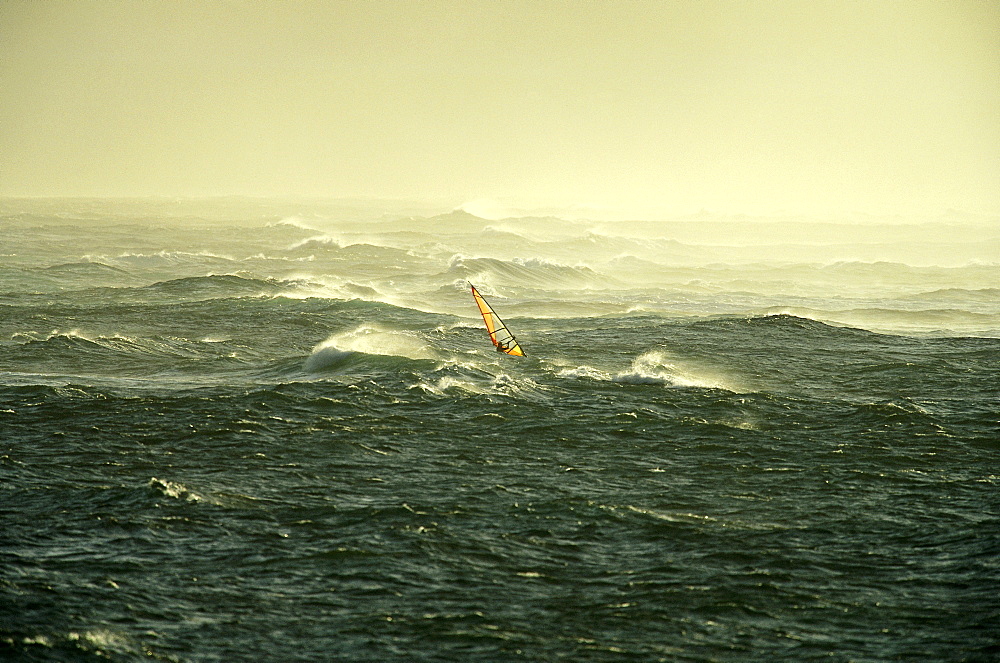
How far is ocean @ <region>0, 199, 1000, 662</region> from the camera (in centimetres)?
1519

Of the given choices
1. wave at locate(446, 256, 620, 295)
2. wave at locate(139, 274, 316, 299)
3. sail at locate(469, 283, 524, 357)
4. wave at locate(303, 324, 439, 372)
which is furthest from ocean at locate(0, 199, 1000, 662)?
wave at locate(446, 256, 620, 295)

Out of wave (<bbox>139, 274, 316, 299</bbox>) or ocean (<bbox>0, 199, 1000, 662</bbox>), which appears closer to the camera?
ocean (<bbox>0, 199, 1000, 662</bbox>)

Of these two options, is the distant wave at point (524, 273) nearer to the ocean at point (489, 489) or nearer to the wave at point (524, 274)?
the wave at point (524, 274)

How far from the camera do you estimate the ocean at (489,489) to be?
15188 mm

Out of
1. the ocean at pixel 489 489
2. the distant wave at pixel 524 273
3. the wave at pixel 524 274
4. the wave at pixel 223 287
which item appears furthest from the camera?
the distant wave at pixel 524 273

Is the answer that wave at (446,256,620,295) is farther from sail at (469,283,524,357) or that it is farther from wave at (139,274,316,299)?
sail at (469,283,524,357)

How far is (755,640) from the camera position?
1488 centimetres

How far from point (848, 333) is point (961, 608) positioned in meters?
31.0

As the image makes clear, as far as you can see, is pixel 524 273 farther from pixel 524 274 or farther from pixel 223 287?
pixel 223 287

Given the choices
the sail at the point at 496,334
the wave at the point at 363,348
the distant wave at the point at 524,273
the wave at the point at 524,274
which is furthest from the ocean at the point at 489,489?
the distant wave at the point at 524,273

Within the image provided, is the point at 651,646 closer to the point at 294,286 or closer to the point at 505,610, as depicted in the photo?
the point at 505,610

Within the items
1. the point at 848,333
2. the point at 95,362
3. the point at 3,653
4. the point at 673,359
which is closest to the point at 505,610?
the point at 3,653

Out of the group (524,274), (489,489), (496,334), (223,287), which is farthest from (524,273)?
(489,489)

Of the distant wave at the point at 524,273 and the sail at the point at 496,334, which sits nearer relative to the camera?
the sail at the point at 496,334
